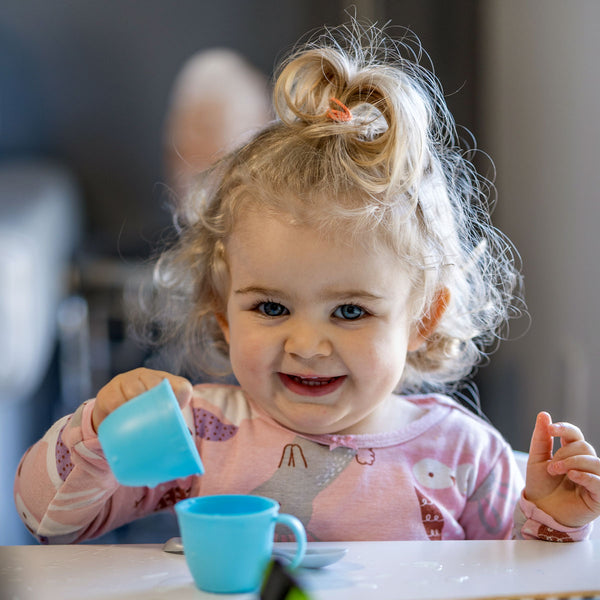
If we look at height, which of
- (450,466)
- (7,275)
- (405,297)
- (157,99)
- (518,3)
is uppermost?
(518,3)

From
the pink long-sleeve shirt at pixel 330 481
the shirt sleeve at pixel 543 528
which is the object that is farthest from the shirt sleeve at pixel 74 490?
the shirt sleeve at pixel 543 528

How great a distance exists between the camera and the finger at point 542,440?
833mm

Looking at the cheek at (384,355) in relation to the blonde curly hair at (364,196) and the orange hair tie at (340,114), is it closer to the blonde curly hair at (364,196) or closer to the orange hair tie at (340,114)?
the blonde curly hair at (364,196)

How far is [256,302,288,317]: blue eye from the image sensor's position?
86 centimetres

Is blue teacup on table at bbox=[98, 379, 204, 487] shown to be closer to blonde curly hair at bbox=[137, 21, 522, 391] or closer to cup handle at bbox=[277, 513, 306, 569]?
cup handle at bbox=[277, 513, 306, 569]

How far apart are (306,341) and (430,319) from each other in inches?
9.4

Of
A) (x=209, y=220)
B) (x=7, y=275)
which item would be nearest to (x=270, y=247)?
(x=209, y=220)

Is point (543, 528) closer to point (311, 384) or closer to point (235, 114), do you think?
point (311, 384)

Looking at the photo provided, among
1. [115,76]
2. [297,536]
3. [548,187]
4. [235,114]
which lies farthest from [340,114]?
[115,76]

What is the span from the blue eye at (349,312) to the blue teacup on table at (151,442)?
0.29 meters

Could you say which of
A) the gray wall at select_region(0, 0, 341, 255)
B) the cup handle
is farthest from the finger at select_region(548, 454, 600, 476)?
the gray wall at select_region(0, 0, 341, 255)

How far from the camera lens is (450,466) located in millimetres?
964

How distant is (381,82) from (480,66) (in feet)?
5.03

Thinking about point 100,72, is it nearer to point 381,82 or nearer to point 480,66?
point 480,66
